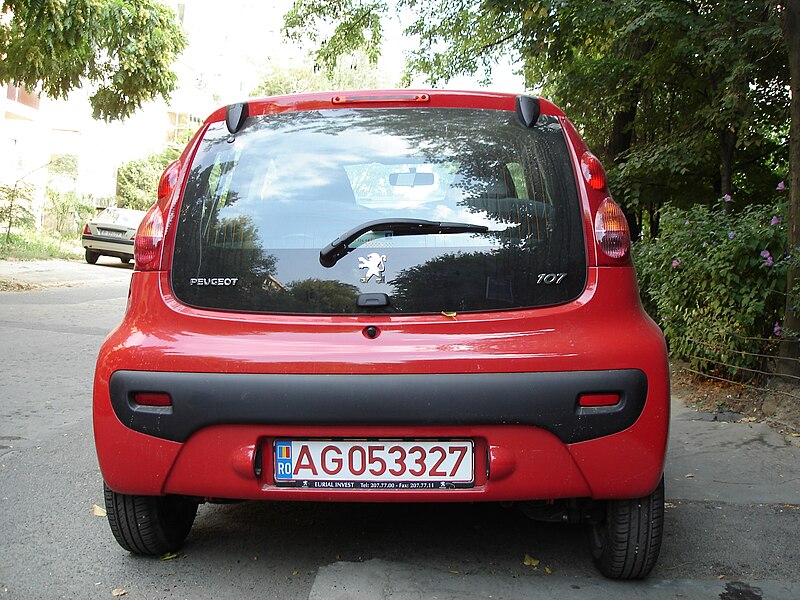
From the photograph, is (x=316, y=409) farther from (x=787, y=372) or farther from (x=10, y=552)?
(x=787, y=372)

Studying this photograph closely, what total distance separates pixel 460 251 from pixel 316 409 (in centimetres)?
69

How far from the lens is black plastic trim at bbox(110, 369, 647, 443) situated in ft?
9.19

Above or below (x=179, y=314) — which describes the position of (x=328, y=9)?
above

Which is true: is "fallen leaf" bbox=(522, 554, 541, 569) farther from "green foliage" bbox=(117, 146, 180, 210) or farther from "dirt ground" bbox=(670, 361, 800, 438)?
"green foliage" bbox=(117, 146, 180, 210)

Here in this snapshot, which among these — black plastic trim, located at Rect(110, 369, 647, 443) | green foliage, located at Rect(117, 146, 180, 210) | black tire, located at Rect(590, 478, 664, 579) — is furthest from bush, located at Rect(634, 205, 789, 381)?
green foliage, located at Rect(117, 146, 180, 210)

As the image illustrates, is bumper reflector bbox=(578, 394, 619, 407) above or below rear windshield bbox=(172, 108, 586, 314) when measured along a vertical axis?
below

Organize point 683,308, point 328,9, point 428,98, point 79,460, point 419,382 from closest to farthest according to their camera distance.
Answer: point 419,382 < point 428,98 < point 79,460 < point 683,308 < point 328,9

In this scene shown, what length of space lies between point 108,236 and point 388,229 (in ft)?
66.4

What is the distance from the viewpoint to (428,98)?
326 cm

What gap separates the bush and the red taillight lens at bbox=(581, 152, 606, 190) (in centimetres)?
325

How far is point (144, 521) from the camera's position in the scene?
322cm

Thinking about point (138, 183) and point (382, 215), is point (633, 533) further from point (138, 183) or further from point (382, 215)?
point (138, 183)

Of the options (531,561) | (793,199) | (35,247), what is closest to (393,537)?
(531,561)

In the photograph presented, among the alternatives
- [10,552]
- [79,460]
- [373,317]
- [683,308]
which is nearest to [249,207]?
[373,317]
